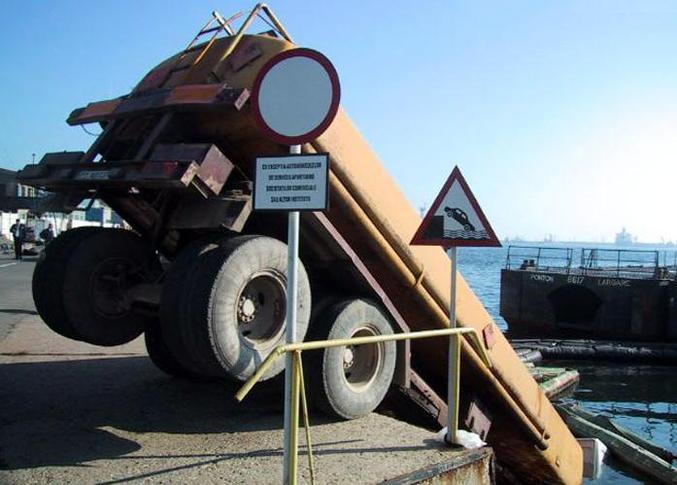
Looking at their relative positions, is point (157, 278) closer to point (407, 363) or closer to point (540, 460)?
point (407, 363)

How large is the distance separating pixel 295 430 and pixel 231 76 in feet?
8.81

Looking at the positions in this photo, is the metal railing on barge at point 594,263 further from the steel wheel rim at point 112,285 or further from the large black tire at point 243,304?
the large black tire at point 243,304

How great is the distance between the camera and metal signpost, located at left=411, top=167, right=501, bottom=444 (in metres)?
4.79

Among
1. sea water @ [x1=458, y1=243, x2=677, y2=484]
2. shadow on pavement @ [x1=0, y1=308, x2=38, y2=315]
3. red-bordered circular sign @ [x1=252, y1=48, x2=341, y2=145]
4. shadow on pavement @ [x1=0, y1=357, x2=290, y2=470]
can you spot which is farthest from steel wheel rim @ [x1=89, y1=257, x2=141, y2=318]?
sea water @ [x1=458, y1=243, x2=677, y2=484]

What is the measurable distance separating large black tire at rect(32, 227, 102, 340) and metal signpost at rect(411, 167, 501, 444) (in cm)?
294

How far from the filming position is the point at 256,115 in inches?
144

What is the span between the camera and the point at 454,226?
4832 millimetres

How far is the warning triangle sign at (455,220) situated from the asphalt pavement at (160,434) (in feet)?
5.11

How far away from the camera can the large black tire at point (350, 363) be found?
5012mm

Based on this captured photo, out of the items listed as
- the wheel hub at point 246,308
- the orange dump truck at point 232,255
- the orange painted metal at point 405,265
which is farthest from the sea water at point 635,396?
the wheel hub at point 246,308

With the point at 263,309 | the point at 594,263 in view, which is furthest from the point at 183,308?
the point at 594,263

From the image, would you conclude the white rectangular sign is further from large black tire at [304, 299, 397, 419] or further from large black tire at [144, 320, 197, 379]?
large black tire at [144, 320, 197, 379]

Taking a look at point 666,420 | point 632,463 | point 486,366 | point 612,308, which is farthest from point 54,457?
point 612,308

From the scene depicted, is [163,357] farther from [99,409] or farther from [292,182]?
[292,182]
